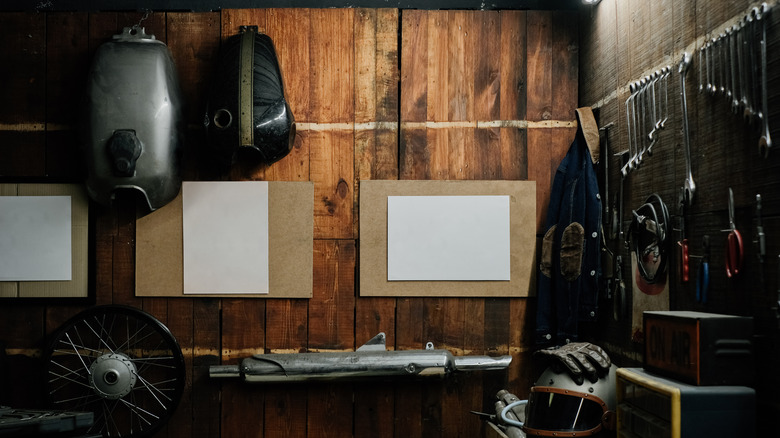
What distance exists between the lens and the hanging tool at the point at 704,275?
7.34 feet

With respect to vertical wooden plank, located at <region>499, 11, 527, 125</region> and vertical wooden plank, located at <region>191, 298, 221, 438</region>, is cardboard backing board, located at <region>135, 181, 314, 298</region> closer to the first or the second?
vertical wooden plank, located at <region>191, 298, 221, 438</region>

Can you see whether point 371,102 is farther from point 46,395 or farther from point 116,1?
point 46,395

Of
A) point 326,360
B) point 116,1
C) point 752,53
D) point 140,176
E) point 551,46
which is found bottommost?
point 326,360

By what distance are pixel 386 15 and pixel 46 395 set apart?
103 inches

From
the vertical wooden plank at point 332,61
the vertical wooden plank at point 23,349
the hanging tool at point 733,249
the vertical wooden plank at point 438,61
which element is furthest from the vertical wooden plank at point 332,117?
the hanging tool at point 733,249

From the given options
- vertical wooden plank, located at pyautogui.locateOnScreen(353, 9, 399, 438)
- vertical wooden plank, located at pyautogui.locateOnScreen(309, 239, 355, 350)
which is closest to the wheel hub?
vertical wooden plank, located at pyautogui.locateOnScreen(309, 239, 355, 350)

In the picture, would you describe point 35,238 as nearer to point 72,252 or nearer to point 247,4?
point 72,252

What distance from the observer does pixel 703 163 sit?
2307 millimetres

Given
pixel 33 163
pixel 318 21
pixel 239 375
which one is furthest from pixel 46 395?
pixel 318 21

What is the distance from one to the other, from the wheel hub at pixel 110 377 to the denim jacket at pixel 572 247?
209cm

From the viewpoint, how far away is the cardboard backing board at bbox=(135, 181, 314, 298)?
344cm

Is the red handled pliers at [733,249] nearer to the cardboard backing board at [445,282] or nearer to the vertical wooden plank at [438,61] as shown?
the cardboard backing board at [445,282]

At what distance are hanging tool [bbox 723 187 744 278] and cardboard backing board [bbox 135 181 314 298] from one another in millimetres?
2028

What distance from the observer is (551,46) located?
353 cm
